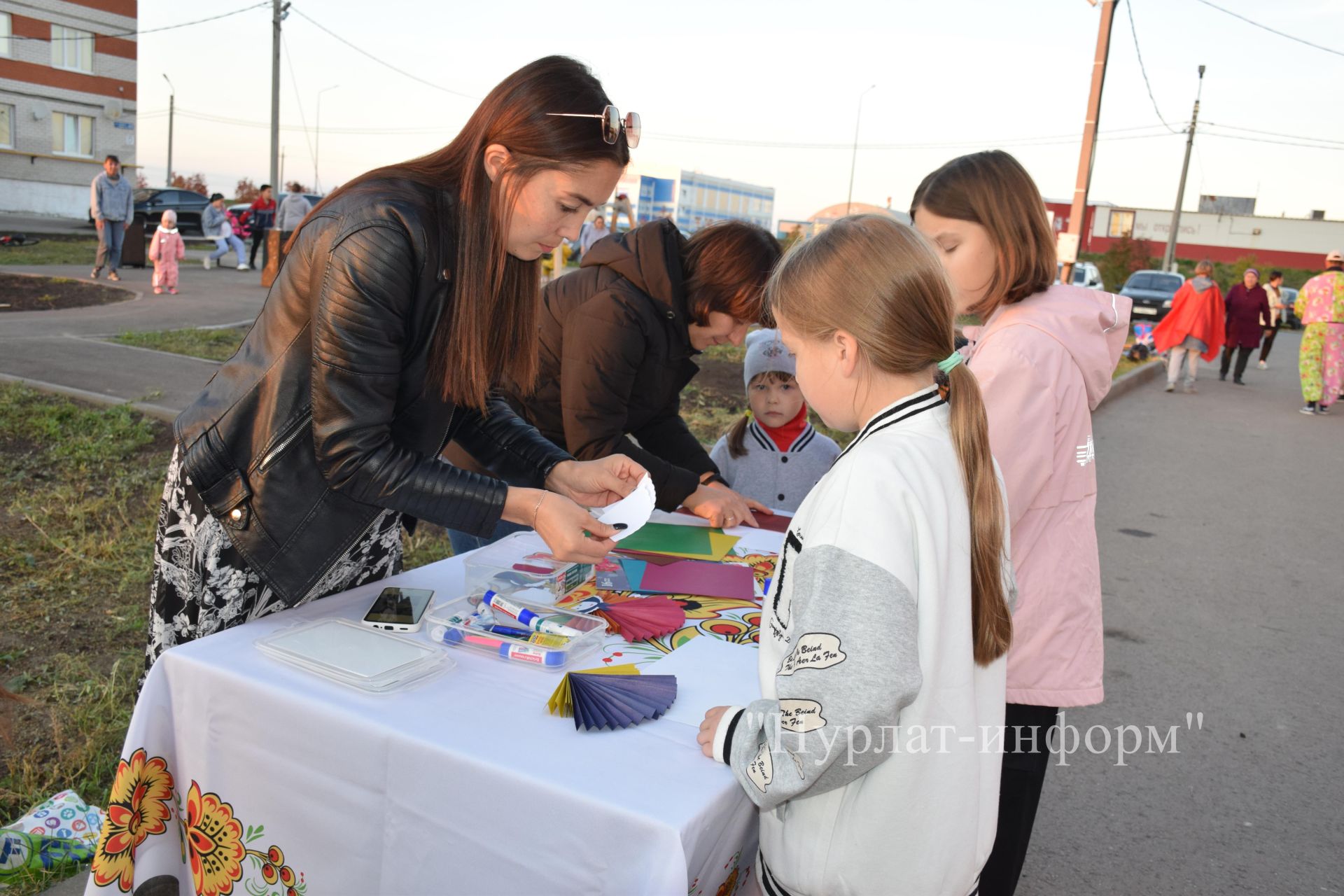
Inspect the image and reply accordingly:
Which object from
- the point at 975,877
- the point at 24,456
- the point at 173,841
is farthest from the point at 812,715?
the point at 24,456

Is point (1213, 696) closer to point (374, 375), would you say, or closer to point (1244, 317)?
point (374, 375)

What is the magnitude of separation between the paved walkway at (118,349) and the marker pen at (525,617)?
4.90 meters

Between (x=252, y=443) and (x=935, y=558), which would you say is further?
(x=252, y=443)

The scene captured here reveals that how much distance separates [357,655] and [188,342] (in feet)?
26.6

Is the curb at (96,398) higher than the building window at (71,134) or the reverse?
the reverse

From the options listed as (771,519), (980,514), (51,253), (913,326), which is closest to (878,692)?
(980,514)

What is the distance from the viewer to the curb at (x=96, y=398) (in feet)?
19.2

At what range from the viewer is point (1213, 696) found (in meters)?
Result: 3.82

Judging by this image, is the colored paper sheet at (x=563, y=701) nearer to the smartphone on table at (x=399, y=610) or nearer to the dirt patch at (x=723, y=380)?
the smartphone on table at (x=399, y=610)

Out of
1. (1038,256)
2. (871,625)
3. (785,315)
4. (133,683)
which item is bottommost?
(133,683)

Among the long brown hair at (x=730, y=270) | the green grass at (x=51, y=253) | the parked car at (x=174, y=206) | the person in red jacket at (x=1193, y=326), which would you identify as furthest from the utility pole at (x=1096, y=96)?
the parked car at (x=174, y=206)

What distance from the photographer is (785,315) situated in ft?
4.47

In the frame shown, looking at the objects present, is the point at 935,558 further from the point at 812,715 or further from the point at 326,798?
the point at 326,798

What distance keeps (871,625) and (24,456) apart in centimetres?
524
